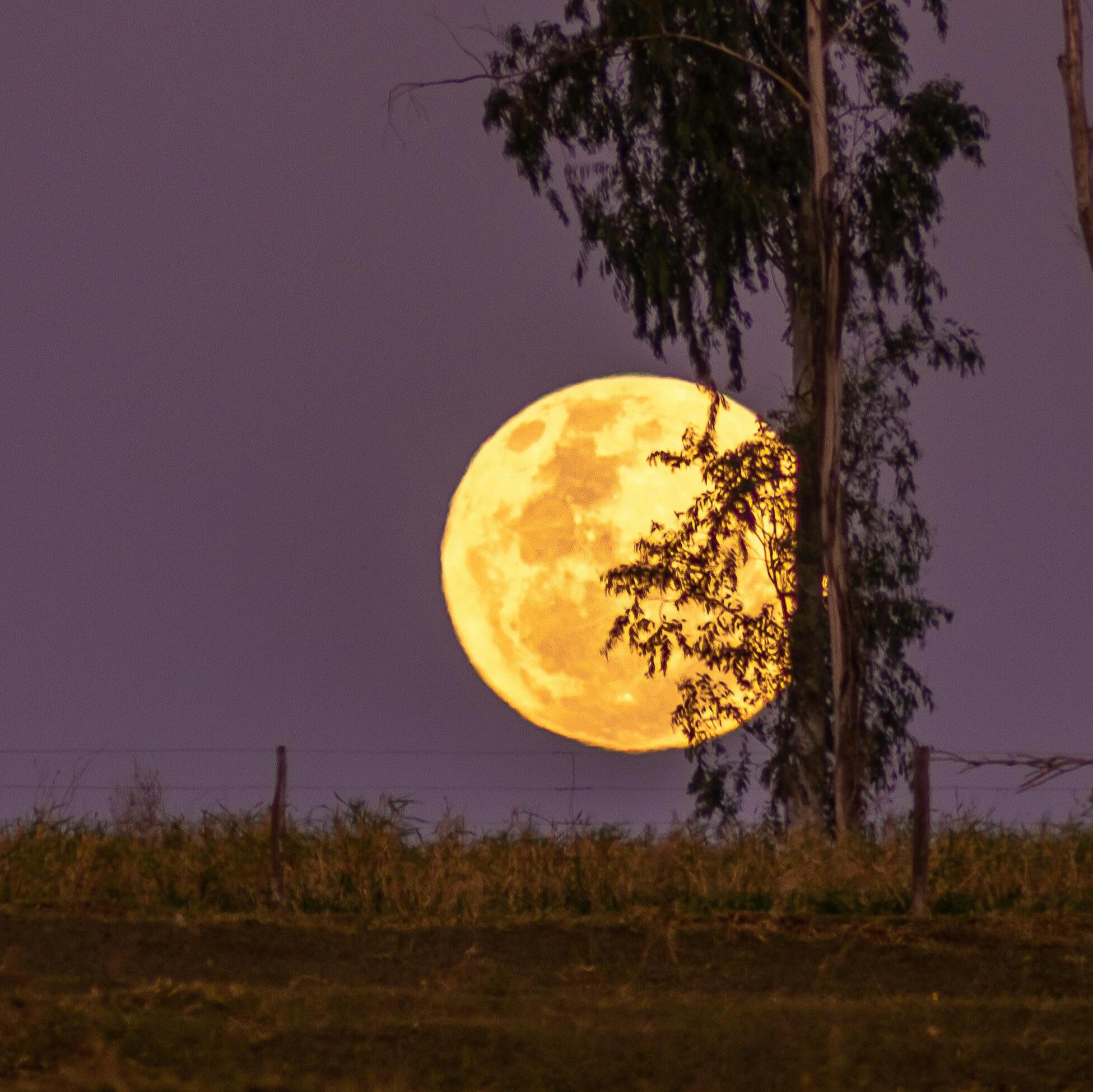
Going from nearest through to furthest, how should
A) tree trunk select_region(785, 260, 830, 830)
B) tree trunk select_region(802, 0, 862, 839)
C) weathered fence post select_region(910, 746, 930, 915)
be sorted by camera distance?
weathered fence post select_region(910, 746, 930, 915) → tree trunk select_region(802, 0, 862, 839) → tree trunk select_region(785, 260, 830, 830)

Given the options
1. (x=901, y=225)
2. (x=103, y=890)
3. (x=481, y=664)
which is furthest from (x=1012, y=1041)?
(x=901, y=225)

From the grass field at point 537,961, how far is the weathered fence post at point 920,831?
28 centimetres

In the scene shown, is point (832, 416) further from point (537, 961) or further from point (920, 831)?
point (537, 961)

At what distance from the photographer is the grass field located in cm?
855

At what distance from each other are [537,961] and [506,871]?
2098 millimetres

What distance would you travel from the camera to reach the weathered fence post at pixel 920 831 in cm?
1354

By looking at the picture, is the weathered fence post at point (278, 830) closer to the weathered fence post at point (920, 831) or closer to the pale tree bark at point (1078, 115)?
the weathered fence post at point (920, 831)

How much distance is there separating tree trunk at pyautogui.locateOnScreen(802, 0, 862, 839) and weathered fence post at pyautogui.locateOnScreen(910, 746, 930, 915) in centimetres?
430

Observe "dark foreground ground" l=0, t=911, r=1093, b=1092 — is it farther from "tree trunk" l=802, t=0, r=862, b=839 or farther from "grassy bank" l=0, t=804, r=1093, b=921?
"tree trunk" l=802, t=0, r=862, b=839

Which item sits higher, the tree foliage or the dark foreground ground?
the tree foliage

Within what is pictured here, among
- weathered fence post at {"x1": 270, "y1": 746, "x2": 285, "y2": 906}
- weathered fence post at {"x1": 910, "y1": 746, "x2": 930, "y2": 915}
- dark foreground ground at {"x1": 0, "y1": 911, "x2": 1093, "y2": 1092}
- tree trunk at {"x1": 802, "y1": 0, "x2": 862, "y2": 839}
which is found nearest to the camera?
dark foreground ground at {"x1": 0, "y1": 911, "x2": 1093, "y2": 1092}

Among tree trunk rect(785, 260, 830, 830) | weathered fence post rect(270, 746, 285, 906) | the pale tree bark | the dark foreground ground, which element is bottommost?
the dark foreground ground

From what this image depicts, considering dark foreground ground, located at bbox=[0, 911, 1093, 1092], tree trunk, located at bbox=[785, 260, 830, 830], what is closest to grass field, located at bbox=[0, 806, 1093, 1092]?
dark foreground ground, located at bbox=[0, 911, 1093, 1092]

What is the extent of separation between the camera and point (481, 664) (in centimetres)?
1972
